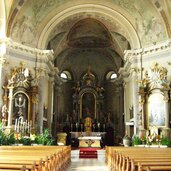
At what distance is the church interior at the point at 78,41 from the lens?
16.9 m

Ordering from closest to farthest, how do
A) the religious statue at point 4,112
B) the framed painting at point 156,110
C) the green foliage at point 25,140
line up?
1. the green foliage at point 25,140
2. the religious statue at point 4,112
3. the framed painting at point 156,110

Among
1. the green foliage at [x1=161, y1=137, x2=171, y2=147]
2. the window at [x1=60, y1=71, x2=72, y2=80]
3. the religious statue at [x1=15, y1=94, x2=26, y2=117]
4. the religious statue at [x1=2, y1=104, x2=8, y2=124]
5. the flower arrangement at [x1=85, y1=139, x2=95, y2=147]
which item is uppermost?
the window at [x1=60, y1=71, x2=72, y2=80]

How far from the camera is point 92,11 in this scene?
20078 millimetres

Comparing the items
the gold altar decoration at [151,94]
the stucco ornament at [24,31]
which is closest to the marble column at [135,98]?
the gold altar decoration at [151,94]

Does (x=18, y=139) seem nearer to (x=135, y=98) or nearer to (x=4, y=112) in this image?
(x=4, y=112)

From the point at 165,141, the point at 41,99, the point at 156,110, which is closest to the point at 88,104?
the point at 41,99

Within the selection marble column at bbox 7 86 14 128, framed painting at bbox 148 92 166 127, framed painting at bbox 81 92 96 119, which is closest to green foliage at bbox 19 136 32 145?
marble column at bbox 7 86 14 128

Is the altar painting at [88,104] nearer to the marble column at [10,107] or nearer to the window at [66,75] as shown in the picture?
the window at [66,75]

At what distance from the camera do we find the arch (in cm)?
1958

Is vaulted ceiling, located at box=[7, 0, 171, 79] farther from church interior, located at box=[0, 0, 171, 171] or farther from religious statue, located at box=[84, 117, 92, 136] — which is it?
religious statue, located at box=[84, 117, 92, 136]

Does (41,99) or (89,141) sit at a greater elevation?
(41,99)

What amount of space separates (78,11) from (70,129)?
35.4 feet

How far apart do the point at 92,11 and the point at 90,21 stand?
1930 mm

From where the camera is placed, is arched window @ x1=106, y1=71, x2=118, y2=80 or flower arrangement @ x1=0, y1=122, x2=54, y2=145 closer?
flower arrangement @ x1=0, y1=122, x2=54, y2=145
